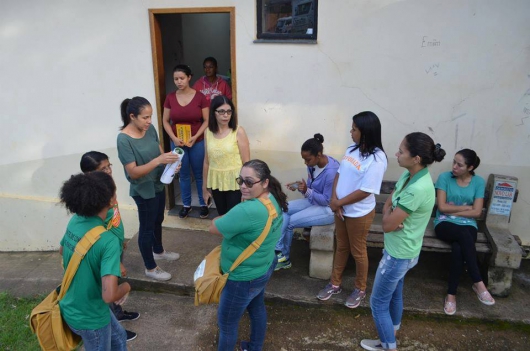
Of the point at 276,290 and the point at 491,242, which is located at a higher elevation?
the point at 491,242

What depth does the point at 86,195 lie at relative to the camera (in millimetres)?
2100

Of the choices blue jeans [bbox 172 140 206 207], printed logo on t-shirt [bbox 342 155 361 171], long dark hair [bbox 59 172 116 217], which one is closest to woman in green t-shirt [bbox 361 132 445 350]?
printed logo on t-shirt [bbox 342 155 361 171]

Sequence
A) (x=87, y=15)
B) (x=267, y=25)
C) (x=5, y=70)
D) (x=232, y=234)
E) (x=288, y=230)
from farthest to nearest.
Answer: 1. (x=5, y=70)
2. (x=87, y=15)
3. (x=267, y=25)
4. (x=288, y=230)
5. (x=232, y=234)

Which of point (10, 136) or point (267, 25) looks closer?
point (267, 25)

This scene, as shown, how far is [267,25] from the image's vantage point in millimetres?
4254

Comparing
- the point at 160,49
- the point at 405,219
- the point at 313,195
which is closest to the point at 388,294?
the point at 405,219

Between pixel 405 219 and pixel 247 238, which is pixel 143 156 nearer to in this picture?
pixel 247 238

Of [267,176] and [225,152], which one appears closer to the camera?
[267,176]

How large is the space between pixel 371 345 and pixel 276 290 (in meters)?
0.96

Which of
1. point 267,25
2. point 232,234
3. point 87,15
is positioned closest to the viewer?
point 232,234

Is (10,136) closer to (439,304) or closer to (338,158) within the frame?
(338,158)

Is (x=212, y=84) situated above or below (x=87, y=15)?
below

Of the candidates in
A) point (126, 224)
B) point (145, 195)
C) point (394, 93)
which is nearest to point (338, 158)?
point (394, 93)

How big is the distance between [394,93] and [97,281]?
3.26 metres
